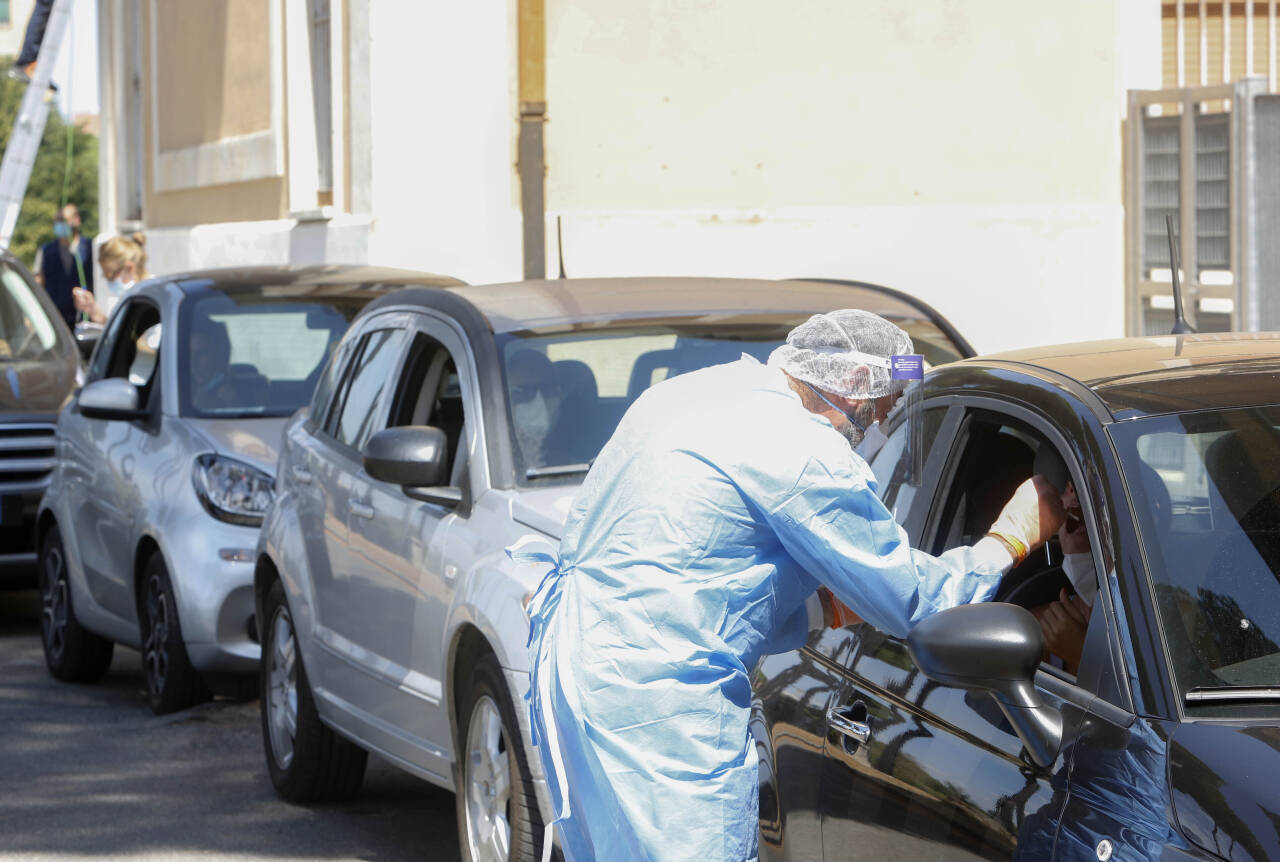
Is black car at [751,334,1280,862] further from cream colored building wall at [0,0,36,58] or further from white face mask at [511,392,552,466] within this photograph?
cream colored building wall at [0,0,36,58]

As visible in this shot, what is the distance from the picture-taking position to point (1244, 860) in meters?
2.57

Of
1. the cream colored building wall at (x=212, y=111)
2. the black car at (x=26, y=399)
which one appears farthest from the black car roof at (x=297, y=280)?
the cream colored building wall at (x=212, y=111)

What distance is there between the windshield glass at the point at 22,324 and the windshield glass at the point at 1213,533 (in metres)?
8.87

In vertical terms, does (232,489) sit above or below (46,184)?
below

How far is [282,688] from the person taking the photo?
6758mm

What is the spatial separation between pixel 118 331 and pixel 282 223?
6963 millimetres

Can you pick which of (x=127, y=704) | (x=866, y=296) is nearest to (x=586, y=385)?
(x=866, y=296)

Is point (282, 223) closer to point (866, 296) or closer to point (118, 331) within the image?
point (118, 331)

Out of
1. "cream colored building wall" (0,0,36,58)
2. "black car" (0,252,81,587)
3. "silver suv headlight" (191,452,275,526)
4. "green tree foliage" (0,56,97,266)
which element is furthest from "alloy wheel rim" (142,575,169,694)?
"cream colored building wall" (0,0,36,58)

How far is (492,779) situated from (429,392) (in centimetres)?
157

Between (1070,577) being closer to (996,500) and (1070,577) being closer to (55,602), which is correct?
(996,500)

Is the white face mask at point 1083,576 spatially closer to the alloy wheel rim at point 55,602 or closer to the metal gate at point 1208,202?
the alloy wheel rim at point 55,602

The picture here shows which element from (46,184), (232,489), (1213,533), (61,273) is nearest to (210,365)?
(232,489)

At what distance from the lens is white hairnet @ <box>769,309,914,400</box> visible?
11.0ft
